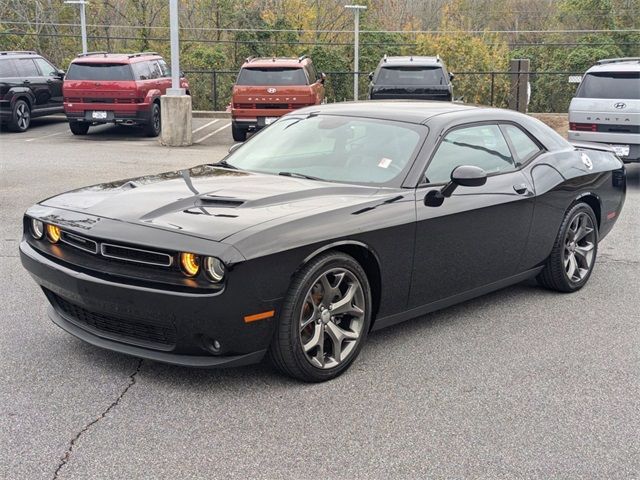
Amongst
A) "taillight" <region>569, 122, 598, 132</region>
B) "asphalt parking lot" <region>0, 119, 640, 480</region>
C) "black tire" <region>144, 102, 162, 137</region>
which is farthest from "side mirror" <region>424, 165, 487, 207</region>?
"black tire" <region>144, 102, 162, 137</region>

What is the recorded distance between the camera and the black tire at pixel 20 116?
18234 mm

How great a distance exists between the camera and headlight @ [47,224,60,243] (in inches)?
173

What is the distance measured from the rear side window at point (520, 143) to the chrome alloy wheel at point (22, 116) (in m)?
15.4

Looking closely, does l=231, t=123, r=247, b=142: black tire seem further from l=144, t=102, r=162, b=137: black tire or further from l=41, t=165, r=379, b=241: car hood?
l=41, t=165, r=379, b=241: car hood

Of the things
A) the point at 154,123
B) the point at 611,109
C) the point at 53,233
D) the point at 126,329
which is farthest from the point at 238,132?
the point at 126,329

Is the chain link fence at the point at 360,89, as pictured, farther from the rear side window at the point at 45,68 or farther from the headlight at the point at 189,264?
the headlight at the point at 189,264

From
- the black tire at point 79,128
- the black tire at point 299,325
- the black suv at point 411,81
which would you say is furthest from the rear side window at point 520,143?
the black tire at point 79,128

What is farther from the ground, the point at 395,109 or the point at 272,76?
the point at 395,109

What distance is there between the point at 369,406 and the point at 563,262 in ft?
9.05

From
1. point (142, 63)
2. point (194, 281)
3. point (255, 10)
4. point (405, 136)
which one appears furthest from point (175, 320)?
point (255, 10)

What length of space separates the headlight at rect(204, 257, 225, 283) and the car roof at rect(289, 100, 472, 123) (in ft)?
6.68

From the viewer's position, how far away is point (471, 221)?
199 inches

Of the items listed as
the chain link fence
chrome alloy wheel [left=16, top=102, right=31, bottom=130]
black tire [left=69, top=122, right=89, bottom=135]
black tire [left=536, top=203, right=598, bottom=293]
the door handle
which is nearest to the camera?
the door handle

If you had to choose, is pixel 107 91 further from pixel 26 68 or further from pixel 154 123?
pixel 26 68
